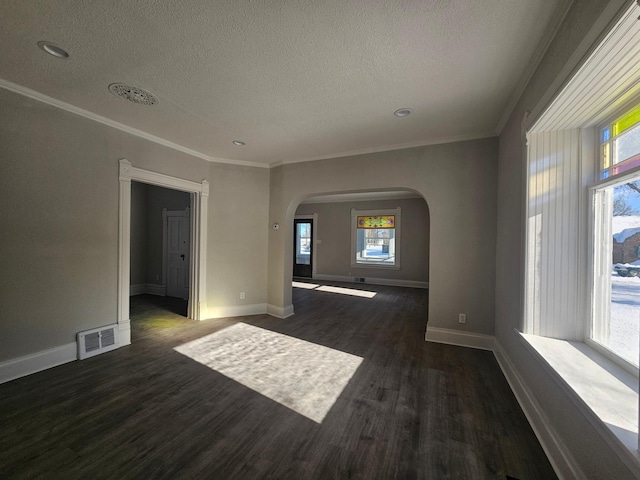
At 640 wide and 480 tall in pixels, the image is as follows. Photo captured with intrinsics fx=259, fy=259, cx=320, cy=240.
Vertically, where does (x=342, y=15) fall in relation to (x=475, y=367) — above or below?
above

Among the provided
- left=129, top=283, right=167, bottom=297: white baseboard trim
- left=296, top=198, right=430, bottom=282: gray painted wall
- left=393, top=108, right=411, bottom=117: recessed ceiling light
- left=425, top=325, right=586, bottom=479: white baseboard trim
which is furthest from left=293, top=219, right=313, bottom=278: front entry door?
left=393, top=108, right=411, bottom=117: recessed ceiling light

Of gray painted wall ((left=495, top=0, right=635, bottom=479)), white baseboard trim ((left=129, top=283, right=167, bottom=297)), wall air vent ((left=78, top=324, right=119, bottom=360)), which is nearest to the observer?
gray painted wall ((left=495, top=0, right=635, bottom=479))

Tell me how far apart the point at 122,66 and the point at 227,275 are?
10.2 ft

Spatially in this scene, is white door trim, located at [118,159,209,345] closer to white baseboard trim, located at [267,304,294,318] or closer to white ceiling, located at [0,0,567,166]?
white ceiling, located at [0,0,567,166]

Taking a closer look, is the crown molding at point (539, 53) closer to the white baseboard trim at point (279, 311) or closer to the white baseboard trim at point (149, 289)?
the white baseboard trim at point (279, 311)

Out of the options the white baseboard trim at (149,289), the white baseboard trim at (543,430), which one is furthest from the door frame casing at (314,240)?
the white baseboard trim at (543,430)

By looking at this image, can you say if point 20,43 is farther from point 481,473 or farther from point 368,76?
point 481,473

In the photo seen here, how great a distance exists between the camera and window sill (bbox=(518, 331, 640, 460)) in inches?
42.4

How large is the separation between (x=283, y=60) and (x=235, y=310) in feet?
12.5

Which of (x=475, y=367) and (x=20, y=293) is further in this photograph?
(x=475, y=367)

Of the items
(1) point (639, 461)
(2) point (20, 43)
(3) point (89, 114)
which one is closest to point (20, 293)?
(3) point (89, 114)

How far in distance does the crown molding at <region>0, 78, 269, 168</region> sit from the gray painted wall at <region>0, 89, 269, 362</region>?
0.05m

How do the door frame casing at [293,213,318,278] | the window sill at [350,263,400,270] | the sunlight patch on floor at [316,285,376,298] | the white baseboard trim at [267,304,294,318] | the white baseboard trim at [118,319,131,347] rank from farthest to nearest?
the door frame casing at [293,213,318,278] < the window sill at [350,263,400,270] < the sunlight patch on floor at [316,285,376,298] < the white baseboard trim at [267,304,294,318] < the white baseboard trim at [118,319,131,347]

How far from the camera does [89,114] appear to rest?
2.85 meters
